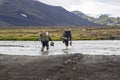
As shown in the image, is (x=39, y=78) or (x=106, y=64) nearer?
(x=39, y=78)

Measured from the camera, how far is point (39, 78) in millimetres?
23516

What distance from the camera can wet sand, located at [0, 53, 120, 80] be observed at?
76.1ft

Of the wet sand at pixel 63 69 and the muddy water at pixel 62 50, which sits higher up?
the wet sand at pixel 63 69

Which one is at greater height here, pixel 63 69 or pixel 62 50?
pixel 63 69

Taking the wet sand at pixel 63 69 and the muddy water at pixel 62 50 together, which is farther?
the muddy water at pixel 62 50

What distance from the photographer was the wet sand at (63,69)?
23188mm

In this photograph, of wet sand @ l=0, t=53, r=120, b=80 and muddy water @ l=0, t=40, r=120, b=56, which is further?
muddy water @ l=0, t=40, r=120, b=56

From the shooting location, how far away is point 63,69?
81.4 ft

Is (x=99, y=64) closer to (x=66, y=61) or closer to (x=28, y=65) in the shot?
(x=66, y=61)

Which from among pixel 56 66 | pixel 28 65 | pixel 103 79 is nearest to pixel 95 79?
pixel 103 79

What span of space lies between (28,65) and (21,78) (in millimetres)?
3022

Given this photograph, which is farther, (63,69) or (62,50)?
(62,50)

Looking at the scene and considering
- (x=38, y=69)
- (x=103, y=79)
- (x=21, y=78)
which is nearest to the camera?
(x=103, y=79)

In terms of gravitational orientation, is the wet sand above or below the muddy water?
above
